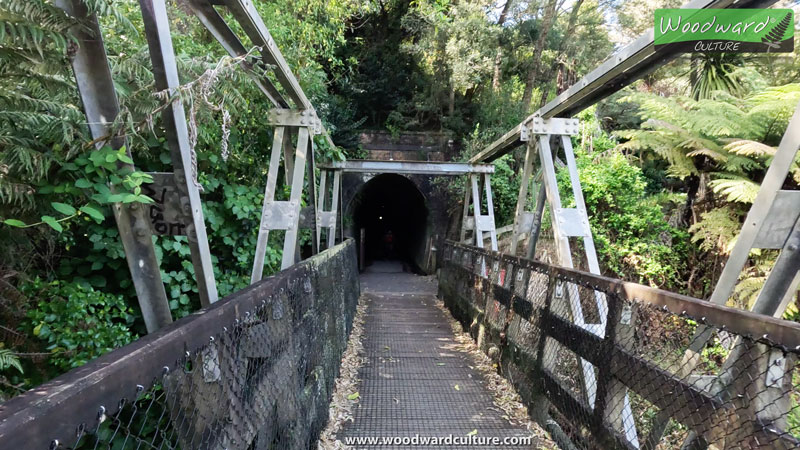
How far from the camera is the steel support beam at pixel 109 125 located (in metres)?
1.77

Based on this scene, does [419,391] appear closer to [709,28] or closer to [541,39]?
[709,28]

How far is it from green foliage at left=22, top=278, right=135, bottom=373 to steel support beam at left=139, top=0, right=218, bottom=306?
2.91 ft

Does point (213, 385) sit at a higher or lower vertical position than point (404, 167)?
lower

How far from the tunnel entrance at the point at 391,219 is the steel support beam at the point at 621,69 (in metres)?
9.86

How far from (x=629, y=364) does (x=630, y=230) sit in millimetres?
5791

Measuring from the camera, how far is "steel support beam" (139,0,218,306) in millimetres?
1713

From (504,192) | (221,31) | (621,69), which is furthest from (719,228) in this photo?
(221,31)

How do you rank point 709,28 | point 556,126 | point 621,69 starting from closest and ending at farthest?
point 709,28 < point 621,69 < point 556,126

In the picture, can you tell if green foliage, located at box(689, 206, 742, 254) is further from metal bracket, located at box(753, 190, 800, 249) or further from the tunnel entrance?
the tunnel entrance

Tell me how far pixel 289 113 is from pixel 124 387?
12.3 feet

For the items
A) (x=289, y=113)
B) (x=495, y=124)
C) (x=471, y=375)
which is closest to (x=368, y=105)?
(x=495, y=124)

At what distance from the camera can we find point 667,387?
1742mm

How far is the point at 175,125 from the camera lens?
6.05 ft

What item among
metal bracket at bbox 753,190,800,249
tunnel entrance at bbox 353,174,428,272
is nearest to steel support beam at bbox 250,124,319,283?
metal bracket at bbox 753,190,800,249
